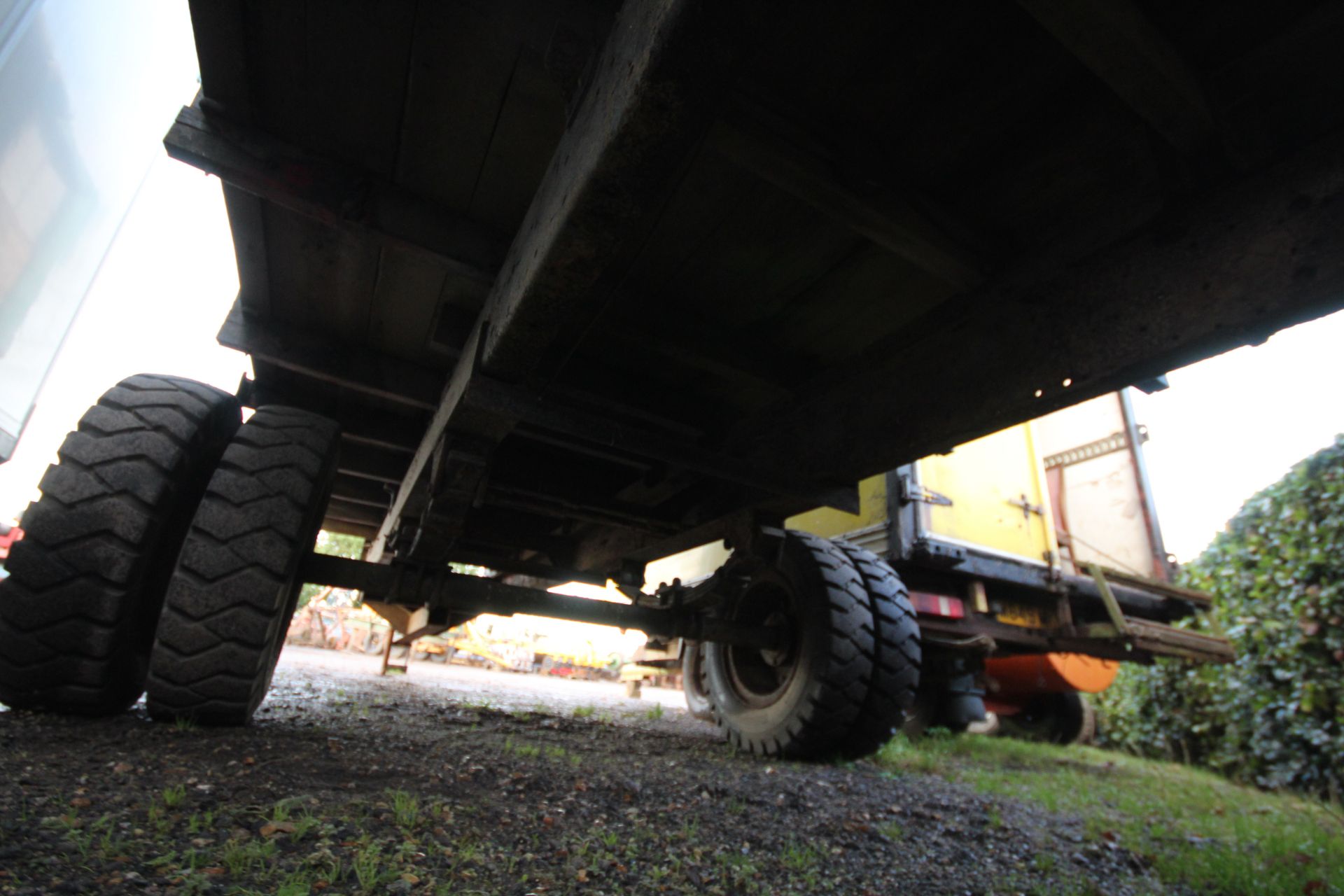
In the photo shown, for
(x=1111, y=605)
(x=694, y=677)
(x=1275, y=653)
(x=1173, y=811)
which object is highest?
(x=1111, y=605)

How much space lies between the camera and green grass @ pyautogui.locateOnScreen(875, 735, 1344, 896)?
199 centimetres

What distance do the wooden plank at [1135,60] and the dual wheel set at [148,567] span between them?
89.9 inches

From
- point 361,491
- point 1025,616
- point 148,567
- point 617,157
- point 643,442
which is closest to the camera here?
point 617,157

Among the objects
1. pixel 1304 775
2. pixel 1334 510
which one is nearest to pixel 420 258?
pixel 1334 510

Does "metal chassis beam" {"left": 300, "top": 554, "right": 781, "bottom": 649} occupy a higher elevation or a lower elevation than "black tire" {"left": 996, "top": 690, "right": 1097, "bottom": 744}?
higher

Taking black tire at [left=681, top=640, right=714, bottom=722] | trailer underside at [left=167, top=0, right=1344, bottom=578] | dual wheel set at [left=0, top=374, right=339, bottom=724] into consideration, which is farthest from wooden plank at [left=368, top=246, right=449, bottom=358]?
black tire at [left=681, top=640, right=714, bottom=722]

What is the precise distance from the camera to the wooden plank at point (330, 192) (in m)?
1.54

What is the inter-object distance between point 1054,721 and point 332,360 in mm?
7986

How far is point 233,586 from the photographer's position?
6.12 feet

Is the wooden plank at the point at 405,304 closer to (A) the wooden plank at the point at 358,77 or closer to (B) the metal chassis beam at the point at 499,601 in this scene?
(A) the wooden plank at the point at 358,77

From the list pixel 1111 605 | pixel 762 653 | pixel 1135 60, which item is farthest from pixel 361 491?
pixel 1111 605

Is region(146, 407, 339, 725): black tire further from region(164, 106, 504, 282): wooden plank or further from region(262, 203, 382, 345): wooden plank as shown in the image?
region(164, 106, 504, 282): wooden plank

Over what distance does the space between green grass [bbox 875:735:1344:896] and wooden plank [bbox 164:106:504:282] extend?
8.59ft

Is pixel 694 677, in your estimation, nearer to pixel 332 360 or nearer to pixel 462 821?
pixel 332 360
